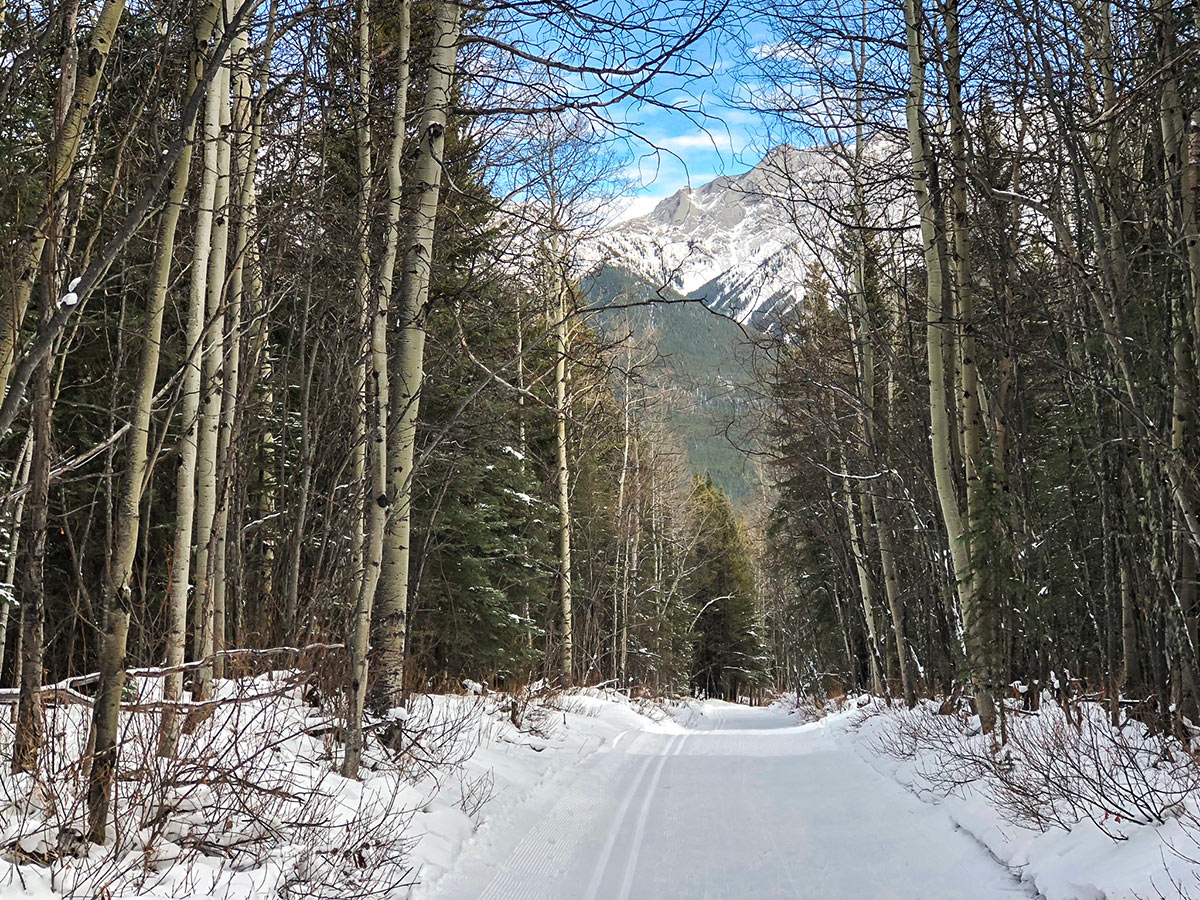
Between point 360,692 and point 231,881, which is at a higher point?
point 360,692

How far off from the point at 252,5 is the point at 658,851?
18.3 ft

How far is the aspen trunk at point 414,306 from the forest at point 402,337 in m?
0.03

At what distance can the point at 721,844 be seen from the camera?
20.6 ft

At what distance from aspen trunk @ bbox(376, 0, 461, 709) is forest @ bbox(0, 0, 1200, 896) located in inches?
1.2

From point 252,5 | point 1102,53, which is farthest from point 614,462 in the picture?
point 252,5

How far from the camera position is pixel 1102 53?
812 cm

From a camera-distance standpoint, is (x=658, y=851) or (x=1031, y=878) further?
(x=658, y=851)

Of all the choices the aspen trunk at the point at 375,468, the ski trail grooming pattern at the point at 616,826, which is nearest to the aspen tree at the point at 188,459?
the aspen trunk at the point at 375,468

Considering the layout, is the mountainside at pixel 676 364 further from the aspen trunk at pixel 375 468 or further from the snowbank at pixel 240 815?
the snowbank at pixel 240 815

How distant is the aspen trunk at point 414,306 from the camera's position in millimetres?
6594

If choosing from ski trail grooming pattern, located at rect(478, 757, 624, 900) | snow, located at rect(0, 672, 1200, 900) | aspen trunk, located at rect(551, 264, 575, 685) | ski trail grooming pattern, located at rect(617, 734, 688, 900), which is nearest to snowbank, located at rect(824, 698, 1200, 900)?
snow, located at rect(0, 672, 1200, 900)

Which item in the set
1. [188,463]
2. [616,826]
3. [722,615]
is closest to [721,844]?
[616,826]

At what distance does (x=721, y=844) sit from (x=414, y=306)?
15.3 ft

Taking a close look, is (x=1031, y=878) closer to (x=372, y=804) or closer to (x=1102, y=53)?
(x=372, y=804)
